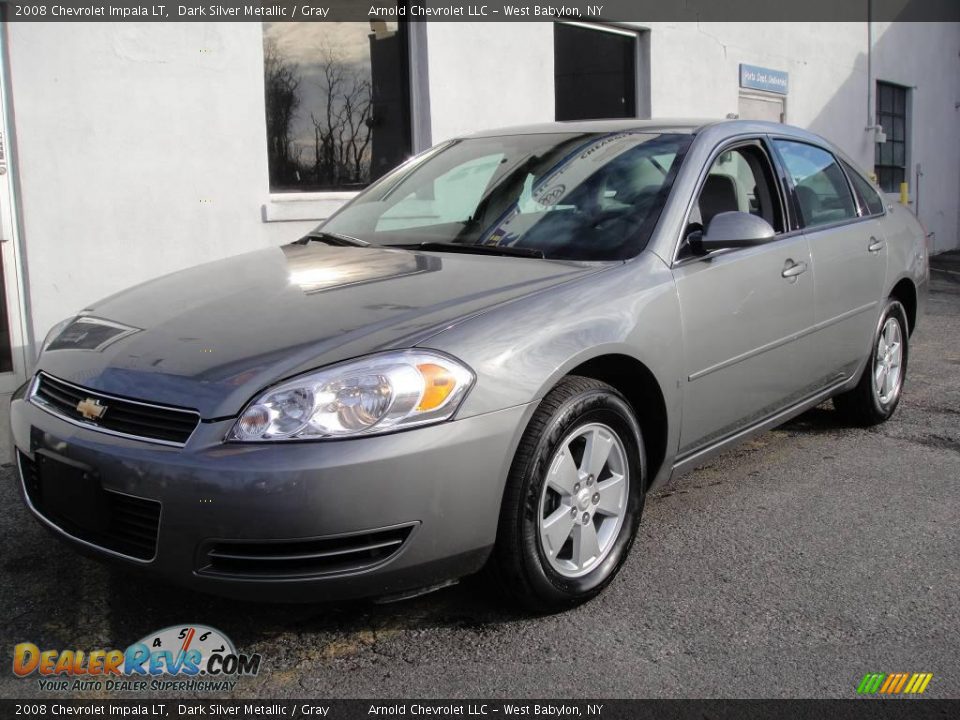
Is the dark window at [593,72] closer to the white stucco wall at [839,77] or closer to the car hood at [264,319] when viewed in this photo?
the white stucco wall at [839,77]

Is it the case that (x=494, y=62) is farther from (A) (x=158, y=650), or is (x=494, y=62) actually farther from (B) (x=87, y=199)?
(A) (x=158, y=650)

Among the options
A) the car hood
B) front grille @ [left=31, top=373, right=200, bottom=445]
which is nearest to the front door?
the car hood

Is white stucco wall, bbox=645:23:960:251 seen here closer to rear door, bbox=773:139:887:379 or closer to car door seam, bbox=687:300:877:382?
rear door, bbox=773:139:887:379

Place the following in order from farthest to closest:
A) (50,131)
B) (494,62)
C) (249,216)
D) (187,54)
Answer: (494,62), (249,216), (187,54), (50,131)

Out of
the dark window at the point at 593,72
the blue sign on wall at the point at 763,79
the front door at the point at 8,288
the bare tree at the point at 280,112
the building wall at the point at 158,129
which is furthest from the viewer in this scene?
the blue sign on wall at the point at 763,79

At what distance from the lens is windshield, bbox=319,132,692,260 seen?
3525 millimetres

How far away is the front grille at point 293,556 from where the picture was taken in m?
2.52

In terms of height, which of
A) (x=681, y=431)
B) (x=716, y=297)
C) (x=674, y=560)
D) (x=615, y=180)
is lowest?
(x=674, y=560)

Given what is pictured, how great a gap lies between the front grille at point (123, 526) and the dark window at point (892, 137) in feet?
47.0

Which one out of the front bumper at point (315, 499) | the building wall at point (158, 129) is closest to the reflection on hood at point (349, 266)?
the front bumper at point (315, 499)

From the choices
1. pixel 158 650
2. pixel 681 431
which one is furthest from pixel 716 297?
pixel 158 650

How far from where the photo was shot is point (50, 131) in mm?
6074

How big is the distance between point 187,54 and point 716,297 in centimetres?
453

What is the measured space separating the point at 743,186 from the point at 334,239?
175cm
